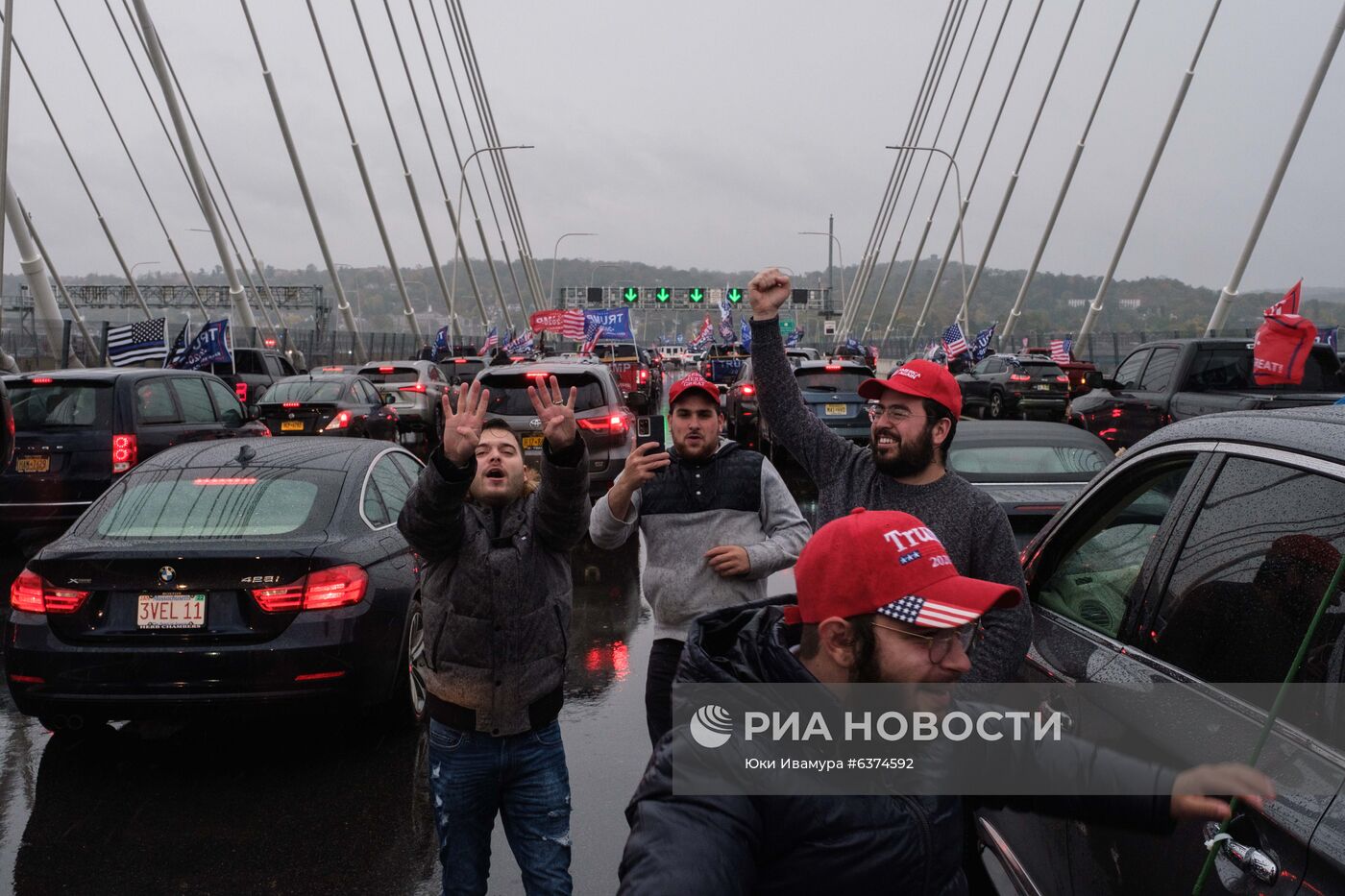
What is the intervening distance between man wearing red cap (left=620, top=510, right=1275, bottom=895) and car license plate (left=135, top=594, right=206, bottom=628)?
3.78m

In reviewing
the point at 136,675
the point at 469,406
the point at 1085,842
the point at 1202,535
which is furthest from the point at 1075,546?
the point at 136,675

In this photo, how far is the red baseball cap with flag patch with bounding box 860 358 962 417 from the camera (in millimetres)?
3498

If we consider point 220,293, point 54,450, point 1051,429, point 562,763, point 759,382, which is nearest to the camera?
point 562,763

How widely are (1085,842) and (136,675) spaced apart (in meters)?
4.11

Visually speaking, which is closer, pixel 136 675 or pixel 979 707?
pixel 979 707

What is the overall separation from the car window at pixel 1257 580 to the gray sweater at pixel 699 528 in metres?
1.53

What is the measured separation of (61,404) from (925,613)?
1071cm

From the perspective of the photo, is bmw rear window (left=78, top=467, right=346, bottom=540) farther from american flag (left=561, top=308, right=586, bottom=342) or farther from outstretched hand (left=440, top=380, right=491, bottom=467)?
american flag (left=561, top=308, right=586, bottom=342)

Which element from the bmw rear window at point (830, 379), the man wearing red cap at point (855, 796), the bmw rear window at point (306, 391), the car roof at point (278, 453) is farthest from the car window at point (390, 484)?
the bmw rear window at point (830, 379)

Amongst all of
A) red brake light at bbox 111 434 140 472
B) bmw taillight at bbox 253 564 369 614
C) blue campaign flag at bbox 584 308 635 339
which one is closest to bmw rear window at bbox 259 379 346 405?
red brake light at bbox 111 434 140 472

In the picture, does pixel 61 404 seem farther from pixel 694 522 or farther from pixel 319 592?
pixel 694 522

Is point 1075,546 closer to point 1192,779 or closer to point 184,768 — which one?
point 1192,779

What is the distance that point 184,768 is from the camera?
17.8 ft

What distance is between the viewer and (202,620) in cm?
513
